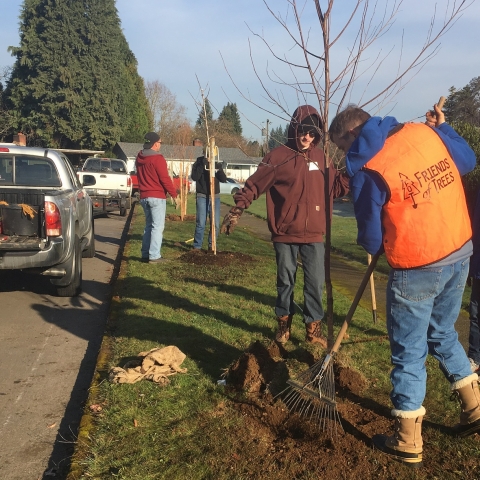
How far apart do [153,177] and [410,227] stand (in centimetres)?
677

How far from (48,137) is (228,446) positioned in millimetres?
47180

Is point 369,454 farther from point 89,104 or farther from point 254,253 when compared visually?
point 89,104

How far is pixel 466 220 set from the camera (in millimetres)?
3057

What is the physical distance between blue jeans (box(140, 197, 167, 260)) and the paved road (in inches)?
Answer: 33.5

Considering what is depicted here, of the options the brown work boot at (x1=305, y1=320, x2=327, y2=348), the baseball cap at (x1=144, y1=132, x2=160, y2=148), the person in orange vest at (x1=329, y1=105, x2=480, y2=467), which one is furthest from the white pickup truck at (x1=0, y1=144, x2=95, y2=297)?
the person in orange vest at (x1=329, y1=105, x2=480, y2=467)

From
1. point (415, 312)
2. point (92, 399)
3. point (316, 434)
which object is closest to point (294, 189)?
point (415, 312)

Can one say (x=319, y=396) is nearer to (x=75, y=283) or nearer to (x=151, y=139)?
(x=75, y=283)

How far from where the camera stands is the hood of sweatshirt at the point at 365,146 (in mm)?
2832

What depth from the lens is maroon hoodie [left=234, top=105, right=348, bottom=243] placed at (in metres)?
4.77

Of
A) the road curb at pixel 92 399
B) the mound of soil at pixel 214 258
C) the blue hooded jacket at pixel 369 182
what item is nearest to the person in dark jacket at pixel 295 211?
the road curb at pixel 92 399

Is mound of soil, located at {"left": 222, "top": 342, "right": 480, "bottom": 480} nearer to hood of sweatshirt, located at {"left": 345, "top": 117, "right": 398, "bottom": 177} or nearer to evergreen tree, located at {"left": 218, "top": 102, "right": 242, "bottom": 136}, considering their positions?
hood of sweatshirt, located at {"left": 345, "top": 117, "right": 398, "bottom": 177}

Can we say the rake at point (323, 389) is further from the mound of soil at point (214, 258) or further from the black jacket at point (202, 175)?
the black jacket at point (202, 175)

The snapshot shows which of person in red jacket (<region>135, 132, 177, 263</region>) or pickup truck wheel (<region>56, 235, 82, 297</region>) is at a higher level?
person in red jacket (<region>135, 132, 177, 263</region>)

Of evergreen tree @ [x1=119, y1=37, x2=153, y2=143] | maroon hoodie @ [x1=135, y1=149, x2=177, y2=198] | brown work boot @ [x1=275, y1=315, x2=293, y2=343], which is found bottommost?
brown work boot @ [x1=275, y1=315, x2=293, y2=343]
